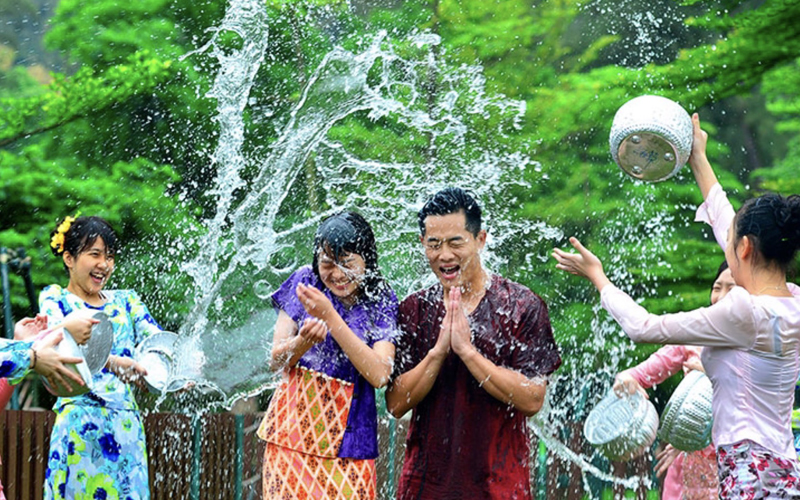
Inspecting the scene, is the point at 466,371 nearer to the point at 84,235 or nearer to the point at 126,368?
the point at 126,368

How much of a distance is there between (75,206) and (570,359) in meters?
5.07

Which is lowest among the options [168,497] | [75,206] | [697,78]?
[168,497]

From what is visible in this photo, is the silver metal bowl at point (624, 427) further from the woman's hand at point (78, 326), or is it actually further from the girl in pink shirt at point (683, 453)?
the woman's hand at point (78, 326)

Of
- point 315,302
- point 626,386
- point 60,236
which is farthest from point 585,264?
point 60,236

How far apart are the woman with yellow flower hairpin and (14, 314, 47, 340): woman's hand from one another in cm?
23

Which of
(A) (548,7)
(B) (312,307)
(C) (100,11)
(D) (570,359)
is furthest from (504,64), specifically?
(B) (312,307)

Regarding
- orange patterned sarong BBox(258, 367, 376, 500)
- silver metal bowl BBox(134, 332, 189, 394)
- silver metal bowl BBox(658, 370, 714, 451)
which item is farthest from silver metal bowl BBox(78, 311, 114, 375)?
silver metal bowl BBox(658, 370, 714, 451)

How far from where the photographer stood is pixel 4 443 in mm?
6660

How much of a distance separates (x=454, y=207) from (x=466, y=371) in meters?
0.60

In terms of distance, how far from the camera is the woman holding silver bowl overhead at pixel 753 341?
3.42m

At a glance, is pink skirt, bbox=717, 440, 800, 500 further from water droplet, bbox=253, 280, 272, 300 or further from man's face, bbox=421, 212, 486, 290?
water droplet, bbox=253, 280, 272, 300

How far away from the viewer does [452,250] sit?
3.72 m

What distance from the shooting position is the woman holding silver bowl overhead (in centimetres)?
342

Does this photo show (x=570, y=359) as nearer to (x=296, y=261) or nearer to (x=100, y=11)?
(x=296, y=261)
